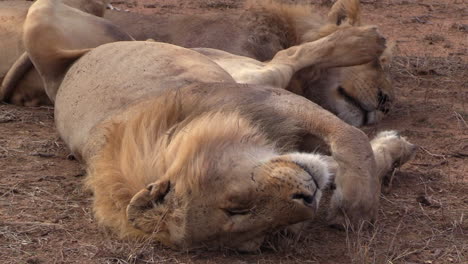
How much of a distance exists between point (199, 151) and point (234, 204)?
0.31 meters

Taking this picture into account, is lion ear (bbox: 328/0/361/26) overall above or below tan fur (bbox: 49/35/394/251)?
below

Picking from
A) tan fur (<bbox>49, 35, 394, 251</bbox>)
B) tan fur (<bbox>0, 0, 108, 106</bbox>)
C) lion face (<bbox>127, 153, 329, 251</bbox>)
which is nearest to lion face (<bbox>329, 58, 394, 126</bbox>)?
tan fur (<bbox>49, 35, 394, 251</bbox>)

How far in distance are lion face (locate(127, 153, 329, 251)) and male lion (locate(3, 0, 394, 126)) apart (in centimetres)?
236

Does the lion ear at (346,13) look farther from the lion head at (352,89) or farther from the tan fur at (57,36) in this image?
the tan fur at (57,36)

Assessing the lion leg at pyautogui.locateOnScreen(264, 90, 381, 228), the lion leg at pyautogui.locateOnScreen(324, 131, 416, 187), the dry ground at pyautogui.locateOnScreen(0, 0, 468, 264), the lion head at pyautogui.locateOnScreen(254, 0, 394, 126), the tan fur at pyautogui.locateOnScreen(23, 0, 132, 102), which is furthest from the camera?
the lion head at pyautogui.locateOnScreen(254, 0, 394, 126)

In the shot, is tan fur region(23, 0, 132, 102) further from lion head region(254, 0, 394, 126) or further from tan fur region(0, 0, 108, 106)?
lion head region(254, 0, 394, 126)

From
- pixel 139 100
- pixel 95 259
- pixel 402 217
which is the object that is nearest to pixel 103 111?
pixel 139 100

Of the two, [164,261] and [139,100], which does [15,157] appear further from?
[164,261]

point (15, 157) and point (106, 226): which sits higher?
point (106, 226)

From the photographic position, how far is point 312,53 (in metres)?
5.40

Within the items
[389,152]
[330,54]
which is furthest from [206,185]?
[330,54]

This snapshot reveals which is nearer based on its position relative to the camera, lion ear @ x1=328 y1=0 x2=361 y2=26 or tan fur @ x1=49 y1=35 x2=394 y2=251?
tan fur @ x1=49 y1=35 x2=394 y2=251

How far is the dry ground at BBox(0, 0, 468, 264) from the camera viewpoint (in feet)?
10.8

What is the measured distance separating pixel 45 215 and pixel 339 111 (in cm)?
240
